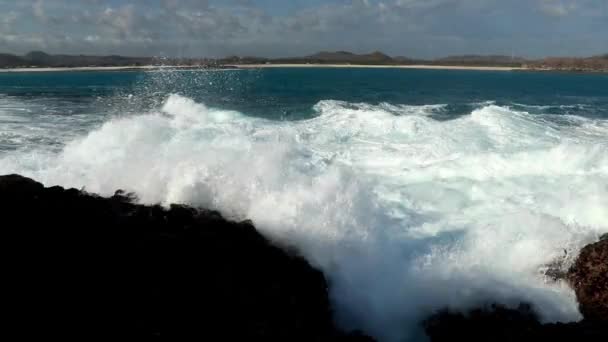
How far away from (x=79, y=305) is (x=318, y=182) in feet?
18.9

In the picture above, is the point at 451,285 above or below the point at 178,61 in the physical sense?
below

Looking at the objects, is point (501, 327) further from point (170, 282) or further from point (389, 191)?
point (389, 191)

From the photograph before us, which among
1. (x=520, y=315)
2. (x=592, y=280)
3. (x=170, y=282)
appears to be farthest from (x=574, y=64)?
(x=170, y=282)

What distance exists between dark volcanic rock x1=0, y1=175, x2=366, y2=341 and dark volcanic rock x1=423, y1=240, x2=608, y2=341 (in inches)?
68.8

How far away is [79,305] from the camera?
216 inches

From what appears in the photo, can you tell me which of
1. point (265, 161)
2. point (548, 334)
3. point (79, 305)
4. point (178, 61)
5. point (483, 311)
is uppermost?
point (178, 61)

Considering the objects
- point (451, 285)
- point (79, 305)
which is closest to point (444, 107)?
point (451, 285)

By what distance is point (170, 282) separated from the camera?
20.7 feet

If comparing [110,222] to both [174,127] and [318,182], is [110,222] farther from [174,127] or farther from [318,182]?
[174,127]

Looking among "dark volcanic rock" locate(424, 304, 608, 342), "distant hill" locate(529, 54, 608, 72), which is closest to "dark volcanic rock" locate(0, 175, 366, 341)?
→ "dark volcanic rock" locate(424, 304, 608, 342)

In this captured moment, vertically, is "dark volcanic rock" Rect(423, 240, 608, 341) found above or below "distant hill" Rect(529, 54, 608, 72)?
below

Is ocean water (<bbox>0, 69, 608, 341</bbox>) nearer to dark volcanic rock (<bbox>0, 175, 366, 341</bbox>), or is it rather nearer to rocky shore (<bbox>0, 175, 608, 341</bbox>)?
rocky shore (<bbox>0, 175, 608, 341</bbox>)

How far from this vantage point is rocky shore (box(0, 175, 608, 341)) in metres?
5.46

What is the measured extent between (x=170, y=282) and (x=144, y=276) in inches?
14.4
